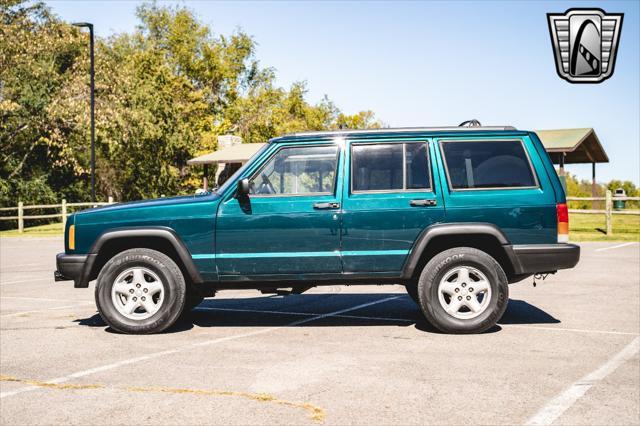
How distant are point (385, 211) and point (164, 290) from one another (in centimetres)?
243

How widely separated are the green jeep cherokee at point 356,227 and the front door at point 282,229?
0.01 metres

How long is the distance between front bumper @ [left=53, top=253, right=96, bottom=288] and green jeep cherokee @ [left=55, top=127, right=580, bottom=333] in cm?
1

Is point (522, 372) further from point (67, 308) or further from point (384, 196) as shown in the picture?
point (67, 308)

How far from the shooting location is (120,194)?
59062 millimetres

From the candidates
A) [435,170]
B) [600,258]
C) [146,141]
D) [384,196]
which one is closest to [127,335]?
[384,196]

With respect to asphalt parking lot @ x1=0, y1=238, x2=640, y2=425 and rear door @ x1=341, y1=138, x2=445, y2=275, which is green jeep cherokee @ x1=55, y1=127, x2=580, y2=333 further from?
asphalt parking lot @ x1=0, y1=238, x2=640, y2=425

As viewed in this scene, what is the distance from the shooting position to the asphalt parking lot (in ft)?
15.7

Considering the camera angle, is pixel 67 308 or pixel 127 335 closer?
pixel 127 335

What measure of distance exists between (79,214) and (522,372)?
15.7ft

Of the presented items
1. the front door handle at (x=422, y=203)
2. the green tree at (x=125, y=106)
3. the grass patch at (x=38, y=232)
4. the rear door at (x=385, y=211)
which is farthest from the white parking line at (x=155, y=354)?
the green tree at (x=125, y=106)

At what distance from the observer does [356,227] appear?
24.8 ft

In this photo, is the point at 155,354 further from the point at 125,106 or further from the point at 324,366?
the point at 125,106

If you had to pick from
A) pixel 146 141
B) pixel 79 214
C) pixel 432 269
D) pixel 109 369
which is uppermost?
pixel 146 141

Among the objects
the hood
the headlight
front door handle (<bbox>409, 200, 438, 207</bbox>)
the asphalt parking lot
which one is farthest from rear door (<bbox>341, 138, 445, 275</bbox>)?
the headlight
